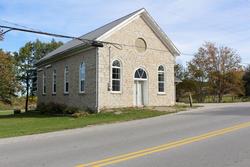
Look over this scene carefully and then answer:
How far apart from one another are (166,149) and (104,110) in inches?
629

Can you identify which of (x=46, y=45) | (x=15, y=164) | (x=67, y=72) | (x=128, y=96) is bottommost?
(x=15, y=164)

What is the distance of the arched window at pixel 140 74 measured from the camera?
2858 cm

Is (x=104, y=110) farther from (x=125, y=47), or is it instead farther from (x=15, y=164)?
(x=15, y=164)

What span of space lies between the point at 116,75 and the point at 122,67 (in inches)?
30.7

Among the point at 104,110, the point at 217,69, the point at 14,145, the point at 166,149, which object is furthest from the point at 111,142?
the point at 217,69

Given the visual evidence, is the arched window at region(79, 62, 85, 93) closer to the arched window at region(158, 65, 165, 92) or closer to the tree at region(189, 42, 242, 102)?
the arched window at region(158, 65, 165, 92)

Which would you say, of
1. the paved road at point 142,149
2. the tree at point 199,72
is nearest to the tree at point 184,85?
the tree at point 199,72

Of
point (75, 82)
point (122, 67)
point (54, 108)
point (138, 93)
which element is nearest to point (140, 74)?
point (138, 93)

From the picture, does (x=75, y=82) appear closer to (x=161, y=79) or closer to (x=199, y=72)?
(x=161, y=79)

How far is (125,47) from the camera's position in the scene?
27844 millimetres

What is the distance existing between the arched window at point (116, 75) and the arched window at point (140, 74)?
1.66m

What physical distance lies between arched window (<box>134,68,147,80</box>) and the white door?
1.35 ft

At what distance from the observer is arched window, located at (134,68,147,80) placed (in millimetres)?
28578

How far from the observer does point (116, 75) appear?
89.7ft
